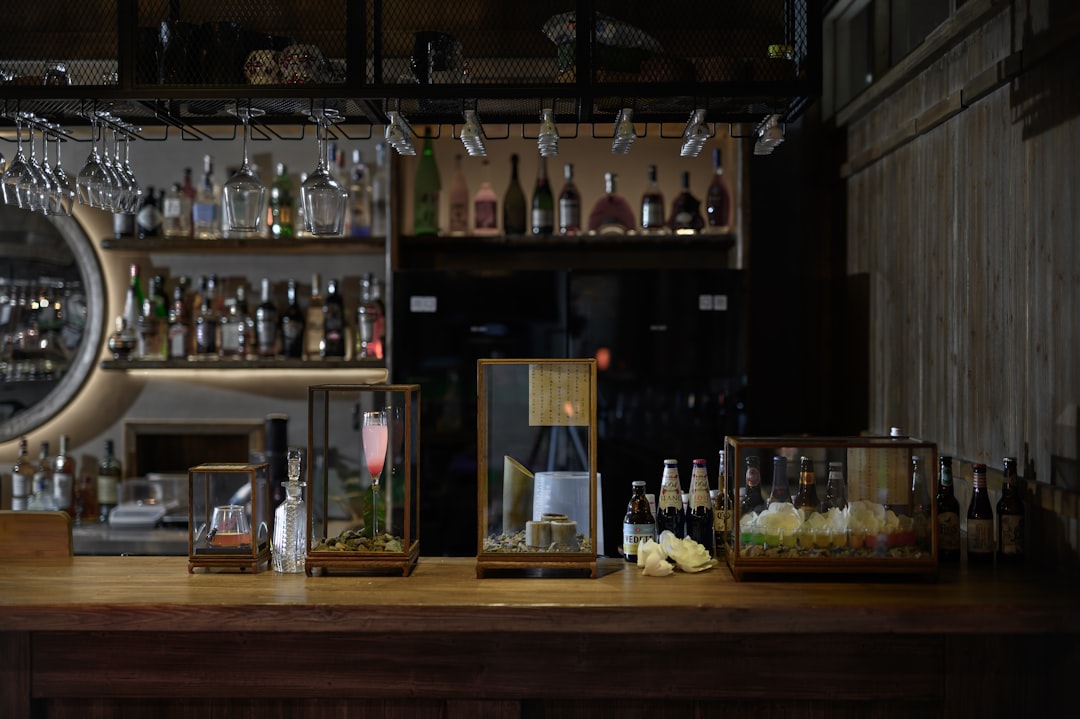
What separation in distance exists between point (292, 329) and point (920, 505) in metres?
2.69

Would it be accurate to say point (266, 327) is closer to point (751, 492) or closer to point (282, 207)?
point (282, 207)

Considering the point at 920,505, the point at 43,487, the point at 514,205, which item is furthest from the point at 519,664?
the point at 43,487

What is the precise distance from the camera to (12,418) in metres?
4.39

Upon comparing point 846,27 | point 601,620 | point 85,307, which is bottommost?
point 601,620

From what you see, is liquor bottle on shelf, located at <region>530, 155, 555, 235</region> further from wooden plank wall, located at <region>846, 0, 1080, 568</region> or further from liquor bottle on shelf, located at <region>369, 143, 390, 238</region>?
wooden plank wall, located at <region>846, 0, 1080, 568</region>

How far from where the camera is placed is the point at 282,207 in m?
4.23

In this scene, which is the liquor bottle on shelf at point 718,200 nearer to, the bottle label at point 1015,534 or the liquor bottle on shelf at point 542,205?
the liquor bottle on shelf at point 542,205

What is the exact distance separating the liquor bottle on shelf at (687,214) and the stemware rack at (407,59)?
57.4 inches

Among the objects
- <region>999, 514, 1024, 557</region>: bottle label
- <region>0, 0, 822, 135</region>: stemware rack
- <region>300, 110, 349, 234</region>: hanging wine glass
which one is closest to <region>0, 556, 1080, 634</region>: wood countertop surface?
<region>999, 514, 1024, 557</region>: bottle label

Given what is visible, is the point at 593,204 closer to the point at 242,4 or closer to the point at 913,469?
the point at 242,4

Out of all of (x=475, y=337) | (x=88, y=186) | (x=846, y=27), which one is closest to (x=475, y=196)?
(x=475, y=337)

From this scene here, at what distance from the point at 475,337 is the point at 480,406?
1.63 meters

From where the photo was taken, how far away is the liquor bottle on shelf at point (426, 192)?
4168 mm

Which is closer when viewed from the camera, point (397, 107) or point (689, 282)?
point (397, 107)
